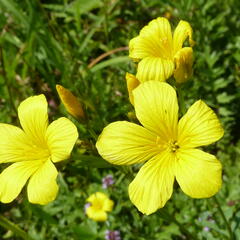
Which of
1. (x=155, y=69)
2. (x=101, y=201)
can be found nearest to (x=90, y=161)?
(x=155, y=69)

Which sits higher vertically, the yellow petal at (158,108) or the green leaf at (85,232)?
the yellow petal at (158,108)

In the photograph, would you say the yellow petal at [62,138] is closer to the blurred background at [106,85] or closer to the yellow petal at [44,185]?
the yellow petal at [44,185]

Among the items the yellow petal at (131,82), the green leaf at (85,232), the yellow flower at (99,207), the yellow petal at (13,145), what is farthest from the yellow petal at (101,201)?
the yellow petal at (131,82)

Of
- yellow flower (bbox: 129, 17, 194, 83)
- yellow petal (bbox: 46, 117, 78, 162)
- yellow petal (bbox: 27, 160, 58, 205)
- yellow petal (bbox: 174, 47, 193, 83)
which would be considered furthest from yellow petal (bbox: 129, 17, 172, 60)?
yellow petal (bbox: 27, 160, 58, 205)

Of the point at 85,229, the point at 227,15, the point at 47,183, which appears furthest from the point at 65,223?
the point at 227,15

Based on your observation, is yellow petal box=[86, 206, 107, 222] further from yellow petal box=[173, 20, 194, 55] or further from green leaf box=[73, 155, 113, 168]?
yellow petal box=[173, 20, 194, 55]

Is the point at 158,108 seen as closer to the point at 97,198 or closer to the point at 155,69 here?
the point at 155,69

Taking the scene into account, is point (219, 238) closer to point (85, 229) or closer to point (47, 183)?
point (85, 229)
